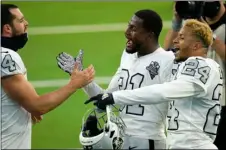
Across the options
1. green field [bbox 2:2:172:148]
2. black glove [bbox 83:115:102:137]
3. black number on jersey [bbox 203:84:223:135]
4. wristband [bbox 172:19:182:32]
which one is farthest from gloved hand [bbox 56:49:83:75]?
green field [bbox 2:2:172:148]

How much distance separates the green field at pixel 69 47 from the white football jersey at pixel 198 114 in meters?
2.16

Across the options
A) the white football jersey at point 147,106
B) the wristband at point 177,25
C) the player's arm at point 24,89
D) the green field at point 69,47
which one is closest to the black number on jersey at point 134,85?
the white football jersey at point 147,106

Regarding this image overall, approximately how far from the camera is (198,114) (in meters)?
5.26

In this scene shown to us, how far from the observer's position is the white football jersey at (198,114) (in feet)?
17.1

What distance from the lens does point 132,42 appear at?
564 cm

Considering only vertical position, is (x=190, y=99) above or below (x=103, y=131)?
above

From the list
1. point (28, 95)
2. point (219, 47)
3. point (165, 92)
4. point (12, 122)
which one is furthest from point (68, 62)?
point (219, 47)

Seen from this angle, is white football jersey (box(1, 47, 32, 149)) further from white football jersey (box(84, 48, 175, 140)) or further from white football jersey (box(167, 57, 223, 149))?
white football jersey (box(167, 57, 223, 149))

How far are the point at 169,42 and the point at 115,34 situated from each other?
410cm

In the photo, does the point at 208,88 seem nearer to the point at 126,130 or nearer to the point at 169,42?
the point at 126,130

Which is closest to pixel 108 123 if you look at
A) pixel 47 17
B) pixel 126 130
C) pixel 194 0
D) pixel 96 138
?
pixel 96 138

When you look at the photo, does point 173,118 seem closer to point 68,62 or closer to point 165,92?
point 165,92

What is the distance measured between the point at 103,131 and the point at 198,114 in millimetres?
682

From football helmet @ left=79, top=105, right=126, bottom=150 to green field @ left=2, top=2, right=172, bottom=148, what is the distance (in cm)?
215
